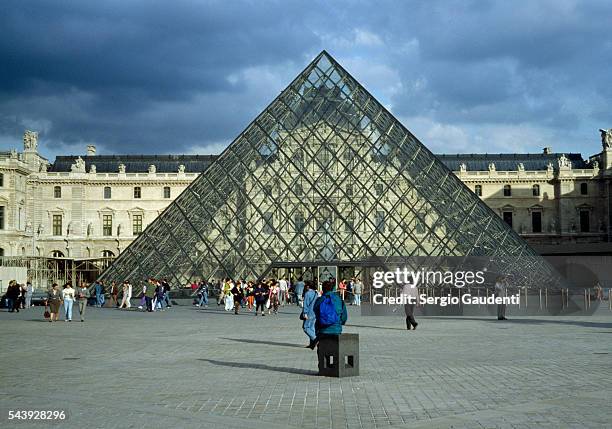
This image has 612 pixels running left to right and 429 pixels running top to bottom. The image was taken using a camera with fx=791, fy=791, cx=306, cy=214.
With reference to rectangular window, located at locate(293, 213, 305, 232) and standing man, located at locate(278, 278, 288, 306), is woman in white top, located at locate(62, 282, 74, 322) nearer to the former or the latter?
standing man, located at locate(278, 278, 288, 306)

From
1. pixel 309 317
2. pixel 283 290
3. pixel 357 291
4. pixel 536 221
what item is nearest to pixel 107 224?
pixel 536 221

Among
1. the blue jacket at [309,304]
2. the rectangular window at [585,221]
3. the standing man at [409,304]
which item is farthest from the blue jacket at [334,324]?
the rectangular window at [585,221]

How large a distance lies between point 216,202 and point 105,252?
148 ft

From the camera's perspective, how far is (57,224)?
70.1 metres

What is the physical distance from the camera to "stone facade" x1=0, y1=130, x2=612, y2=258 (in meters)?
69.6

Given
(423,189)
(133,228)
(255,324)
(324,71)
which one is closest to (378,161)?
(423,189)

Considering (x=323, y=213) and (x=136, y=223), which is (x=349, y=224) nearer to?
(x=323, y=213)

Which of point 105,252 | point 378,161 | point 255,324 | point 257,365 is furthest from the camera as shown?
point 105,252

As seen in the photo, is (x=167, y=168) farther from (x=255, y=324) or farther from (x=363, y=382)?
(x=363, y=382)

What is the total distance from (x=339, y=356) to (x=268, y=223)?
18592mm

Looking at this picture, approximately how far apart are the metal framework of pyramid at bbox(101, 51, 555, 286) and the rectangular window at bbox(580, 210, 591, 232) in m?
46.8

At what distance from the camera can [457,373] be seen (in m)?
9.19

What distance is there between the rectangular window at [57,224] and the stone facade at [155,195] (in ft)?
0.29

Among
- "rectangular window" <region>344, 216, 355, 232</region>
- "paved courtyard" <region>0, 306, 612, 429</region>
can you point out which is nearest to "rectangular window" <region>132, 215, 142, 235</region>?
"rectangular window" <region>344, 216, 355, 232</region>
